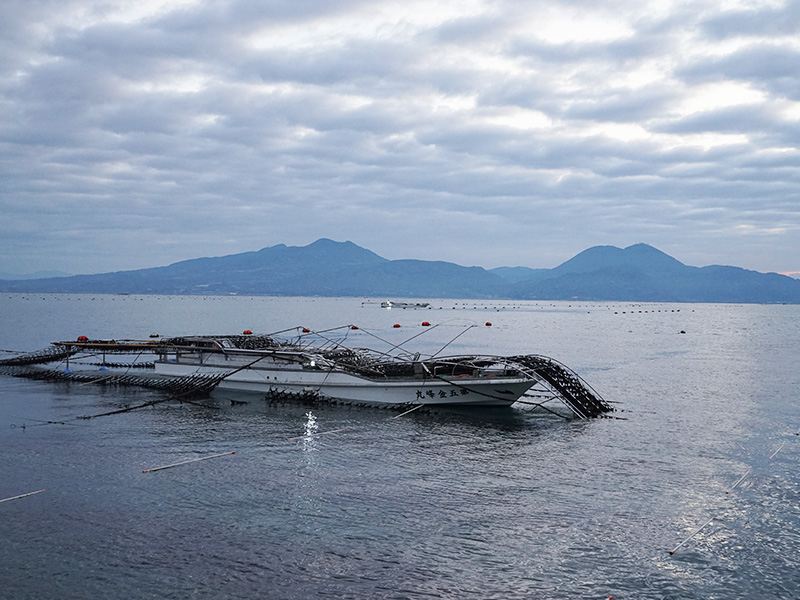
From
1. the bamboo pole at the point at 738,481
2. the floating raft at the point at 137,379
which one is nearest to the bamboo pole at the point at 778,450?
the bamboo pole at the point at 738,481

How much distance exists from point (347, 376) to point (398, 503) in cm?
2405

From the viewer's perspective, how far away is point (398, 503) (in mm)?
23906

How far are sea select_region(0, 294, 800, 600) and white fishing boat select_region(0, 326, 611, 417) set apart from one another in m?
1.64

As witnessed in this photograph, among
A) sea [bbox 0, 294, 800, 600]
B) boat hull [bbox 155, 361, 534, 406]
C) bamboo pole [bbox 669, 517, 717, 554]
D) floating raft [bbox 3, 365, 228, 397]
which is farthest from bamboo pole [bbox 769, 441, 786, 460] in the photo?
floating raft [bbox 3, 365, 228, 397]

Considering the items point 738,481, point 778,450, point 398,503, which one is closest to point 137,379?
point 398,503

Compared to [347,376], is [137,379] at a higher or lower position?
lower

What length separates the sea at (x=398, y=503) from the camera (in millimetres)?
17859

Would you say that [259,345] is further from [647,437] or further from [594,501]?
[594,501]

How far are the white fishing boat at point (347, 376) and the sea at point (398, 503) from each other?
1635 mm

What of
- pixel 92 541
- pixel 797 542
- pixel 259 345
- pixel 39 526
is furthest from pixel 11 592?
pixel 259 345

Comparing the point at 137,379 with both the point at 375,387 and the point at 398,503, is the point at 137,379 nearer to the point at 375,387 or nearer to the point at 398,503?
the point at 375,387

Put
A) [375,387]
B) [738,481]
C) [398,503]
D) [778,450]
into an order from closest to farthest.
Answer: [398,503], [738,481], [778,450], [375,387]

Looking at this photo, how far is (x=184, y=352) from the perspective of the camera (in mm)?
59375

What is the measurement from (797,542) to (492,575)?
36.0 feet
